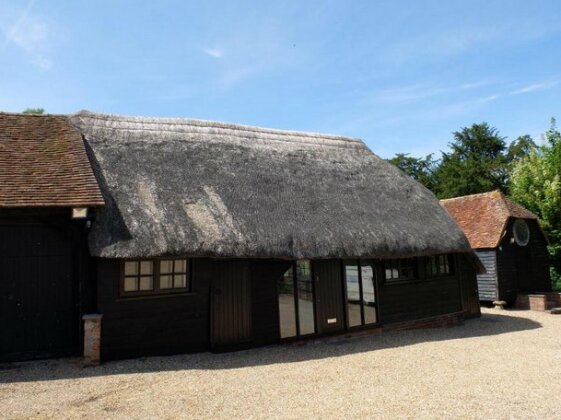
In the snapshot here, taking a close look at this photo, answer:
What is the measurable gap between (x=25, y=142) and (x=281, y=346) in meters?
7.82

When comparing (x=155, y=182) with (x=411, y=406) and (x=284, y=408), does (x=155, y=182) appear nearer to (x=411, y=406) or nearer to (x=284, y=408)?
(x=284, y=408)

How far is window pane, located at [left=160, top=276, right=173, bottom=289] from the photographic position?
362 inches

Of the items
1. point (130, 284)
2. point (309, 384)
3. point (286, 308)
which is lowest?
point (309, 384)

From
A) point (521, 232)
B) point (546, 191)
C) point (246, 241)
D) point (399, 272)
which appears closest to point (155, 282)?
point (246, 241)

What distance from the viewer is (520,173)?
24.0 meters

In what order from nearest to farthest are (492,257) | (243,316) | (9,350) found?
1. (9,350)
2. (243,316)
3. (492,257)

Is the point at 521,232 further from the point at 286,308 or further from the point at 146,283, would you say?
the point at 146,283

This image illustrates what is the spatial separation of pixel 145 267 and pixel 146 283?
1.12 feet

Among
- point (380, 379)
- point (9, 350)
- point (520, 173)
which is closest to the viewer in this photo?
point (380, 379)

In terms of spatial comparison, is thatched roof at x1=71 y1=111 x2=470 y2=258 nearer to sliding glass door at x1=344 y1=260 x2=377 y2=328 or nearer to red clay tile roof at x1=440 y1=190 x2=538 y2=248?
sliding glass door at x1=344 y1=260 x2=377 y2=328

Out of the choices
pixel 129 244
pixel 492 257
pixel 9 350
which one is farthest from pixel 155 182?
pixel 492 257

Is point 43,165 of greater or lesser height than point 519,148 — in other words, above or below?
below

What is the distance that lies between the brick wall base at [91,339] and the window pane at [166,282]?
1.44 metres

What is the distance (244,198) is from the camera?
10.7 metres
